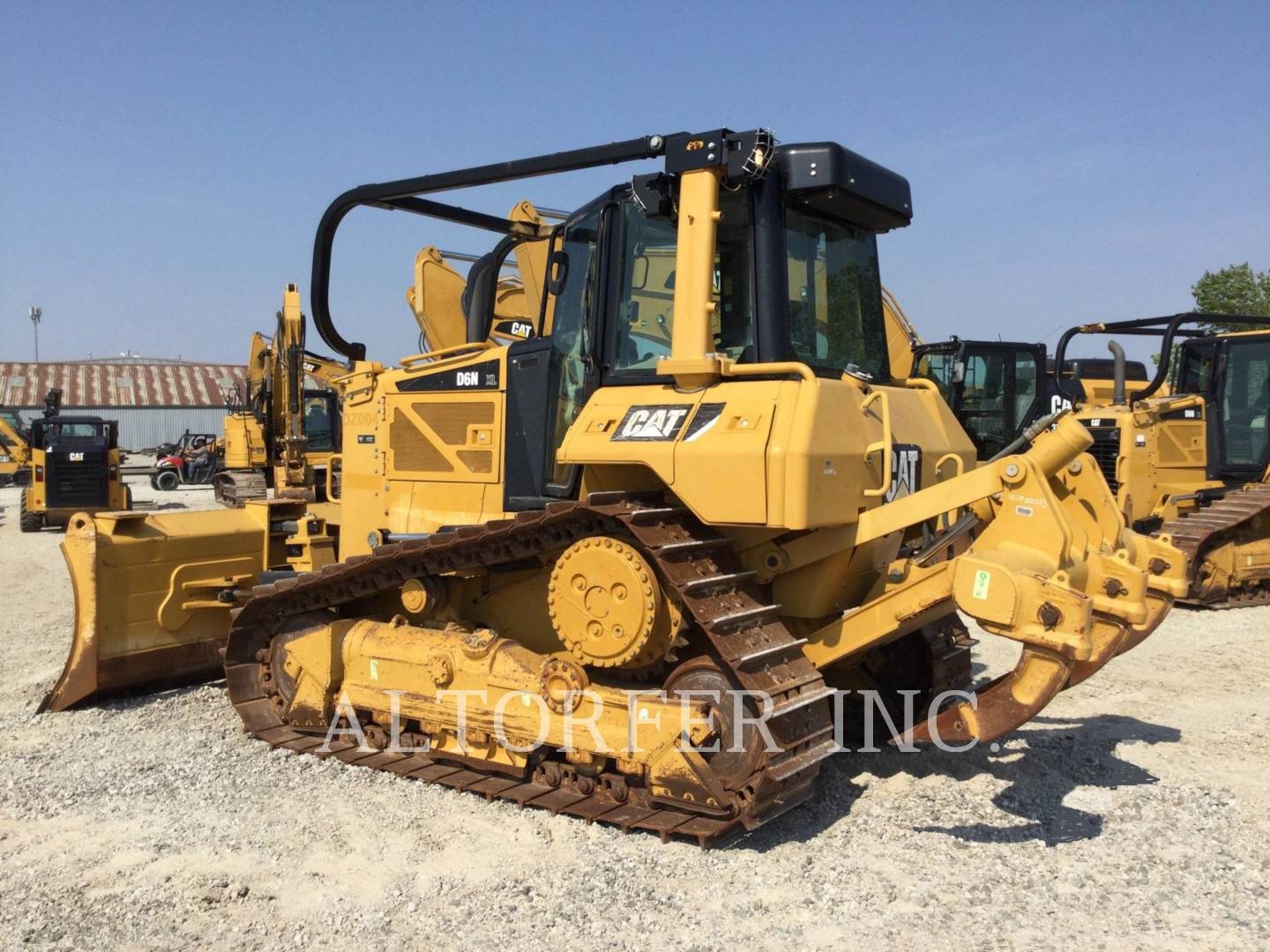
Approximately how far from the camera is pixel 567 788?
16.6ft

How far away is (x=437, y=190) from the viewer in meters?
5.91

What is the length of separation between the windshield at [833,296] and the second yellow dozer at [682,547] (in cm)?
2

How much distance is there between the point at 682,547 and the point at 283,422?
16.6m

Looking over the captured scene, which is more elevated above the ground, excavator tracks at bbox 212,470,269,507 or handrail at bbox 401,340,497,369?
handrail at bbox 401,340,497,369

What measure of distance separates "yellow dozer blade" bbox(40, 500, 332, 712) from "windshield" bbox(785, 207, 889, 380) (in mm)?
4181

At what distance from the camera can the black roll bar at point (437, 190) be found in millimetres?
5074

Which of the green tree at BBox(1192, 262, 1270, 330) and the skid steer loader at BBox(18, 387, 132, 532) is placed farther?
the green tree at BBox(1192, 262, 1270, 330)

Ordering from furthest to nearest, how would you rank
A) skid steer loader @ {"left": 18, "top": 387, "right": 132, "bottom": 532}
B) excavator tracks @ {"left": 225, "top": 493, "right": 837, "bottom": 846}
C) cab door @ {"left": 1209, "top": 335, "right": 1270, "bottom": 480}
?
1. skid steer loader @ {"left": 18, "top": 387, "right": 132, "bottom": 532}
2. cab door @ {"left": 1209, "top": 335, "right": 1270, "bottom": 480}
3. excavator tracks @ {"left": 225, "top": 493, "right": 837, "bottom": 846}

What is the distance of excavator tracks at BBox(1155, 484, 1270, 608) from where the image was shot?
10625 millimetres

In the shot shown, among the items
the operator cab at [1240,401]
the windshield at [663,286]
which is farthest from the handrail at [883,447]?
the operator cab at [1240,401]

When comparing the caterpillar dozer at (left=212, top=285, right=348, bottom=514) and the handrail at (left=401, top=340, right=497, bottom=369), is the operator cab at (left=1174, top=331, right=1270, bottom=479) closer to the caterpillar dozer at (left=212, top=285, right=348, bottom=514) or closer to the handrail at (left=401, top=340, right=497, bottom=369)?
the handrail at (left=401, top=340, right=497, bottom=369)

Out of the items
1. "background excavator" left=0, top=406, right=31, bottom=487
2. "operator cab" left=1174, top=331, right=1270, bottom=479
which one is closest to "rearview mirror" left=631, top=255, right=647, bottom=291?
"operator cab" left=1174, top=331, right=1270, bottom=479

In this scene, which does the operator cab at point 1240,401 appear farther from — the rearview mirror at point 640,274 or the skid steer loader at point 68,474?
the skid steer loader at point 68,474

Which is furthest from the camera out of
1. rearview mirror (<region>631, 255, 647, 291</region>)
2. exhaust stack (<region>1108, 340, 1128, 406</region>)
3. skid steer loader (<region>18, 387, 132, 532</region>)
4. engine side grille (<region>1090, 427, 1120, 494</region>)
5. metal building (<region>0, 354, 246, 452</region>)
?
metal building (<region>0, 354, 246, 452</region>)
